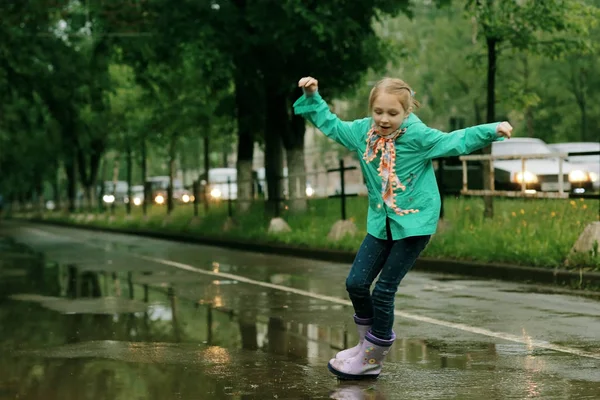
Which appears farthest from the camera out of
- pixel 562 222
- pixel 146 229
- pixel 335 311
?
pixel 146 229

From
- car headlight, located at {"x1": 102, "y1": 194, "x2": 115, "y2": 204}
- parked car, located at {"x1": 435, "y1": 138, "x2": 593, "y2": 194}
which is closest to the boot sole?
parked car, located at {"x1": 435, "y1": 138, "x2": 593, "y2": 194}

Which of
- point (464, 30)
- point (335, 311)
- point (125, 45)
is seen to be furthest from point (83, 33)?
point (464, 30)

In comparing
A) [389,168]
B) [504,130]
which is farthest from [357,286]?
[504,130]

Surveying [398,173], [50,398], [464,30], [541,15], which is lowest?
[50,398]

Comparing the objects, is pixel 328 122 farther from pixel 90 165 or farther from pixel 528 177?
pixel 90 165

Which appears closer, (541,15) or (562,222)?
(562,222)

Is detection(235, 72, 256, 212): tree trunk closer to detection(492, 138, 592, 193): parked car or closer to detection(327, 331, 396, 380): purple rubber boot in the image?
detection(492, 138, 592, 193): parked car

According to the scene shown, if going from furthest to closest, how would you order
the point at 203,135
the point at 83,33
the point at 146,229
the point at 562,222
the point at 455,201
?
the point at 203,135 < the point at 146,229 < the point at 83,33 < the point at 455,201 < the point at 562,222

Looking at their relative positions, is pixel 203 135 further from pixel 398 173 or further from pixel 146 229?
pixel 398 173

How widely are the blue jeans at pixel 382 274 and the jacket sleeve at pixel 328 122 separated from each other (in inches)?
24.0

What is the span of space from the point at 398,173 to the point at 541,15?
48.9 ft

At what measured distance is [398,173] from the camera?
22.4 ft

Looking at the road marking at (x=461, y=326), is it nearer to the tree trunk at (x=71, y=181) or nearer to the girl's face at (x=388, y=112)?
the girl's face at (x=388, y=112)

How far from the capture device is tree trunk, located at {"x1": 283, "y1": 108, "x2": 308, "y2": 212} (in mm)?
26531
